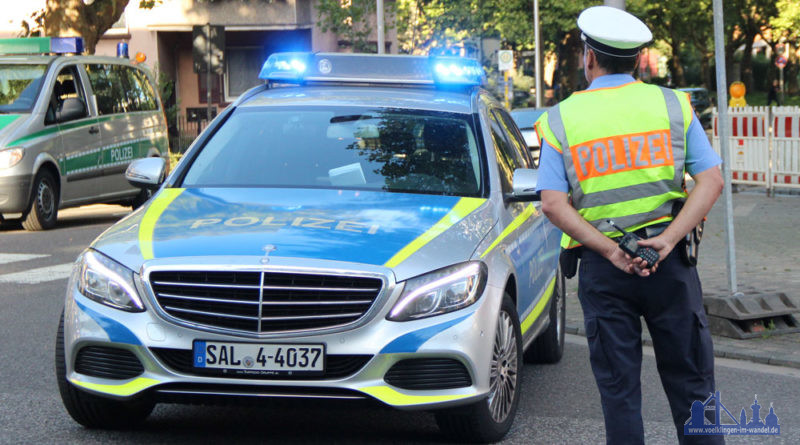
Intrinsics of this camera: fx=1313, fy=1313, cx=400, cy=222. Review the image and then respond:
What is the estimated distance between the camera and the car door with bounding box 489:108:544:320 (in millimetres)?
5930

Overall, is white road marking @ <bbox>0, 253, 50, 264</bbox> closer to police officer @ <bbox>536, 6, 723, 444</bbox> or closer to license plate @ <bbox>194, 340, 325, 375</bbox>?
license plate @ <bbox>194, 340, 325, 375</bbox>

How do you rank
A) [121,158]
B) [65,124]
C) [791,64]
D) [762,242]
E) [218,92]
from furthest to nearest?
[791,64], [218,92], [121,158], [65,124], [762,242]

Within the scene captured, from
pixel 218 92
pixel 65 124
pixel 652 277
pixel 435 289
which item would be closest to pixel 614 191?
pixel 652 277

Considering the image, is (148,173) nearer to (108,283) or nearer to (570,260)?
(108,283)

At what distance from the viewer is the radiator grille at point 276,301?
500cm

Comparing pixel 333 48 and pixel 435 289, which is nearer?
pixel 435 289

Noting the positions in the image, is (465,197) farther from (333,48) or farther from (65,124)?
(333,48)

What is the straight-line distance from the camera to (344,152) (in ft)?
20.9

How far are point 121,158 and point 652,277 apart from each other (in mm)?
13217

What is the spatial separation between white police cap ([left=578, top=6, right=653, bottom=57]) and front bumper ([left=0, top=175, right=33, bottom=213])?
11.3 meters

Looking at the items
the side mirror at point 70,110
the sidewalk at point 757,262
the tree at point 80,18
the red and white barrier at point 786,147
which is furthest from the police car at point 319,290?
the tree at point 80,18

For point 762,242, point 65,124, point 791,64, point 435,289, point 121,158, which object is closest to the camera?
point 435,289

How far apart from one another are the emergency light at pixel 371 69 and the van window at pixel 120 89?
30.1 feet

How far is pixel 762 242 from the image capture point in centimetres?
1316
